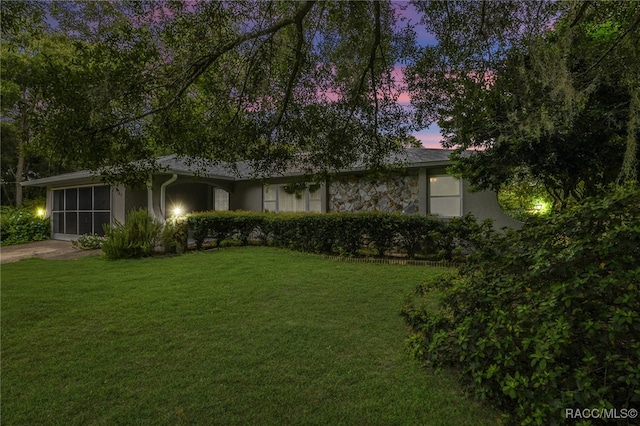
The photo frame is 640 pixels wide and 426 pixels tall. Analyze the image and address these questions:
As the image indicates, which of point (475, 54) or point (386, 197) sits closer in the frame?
point (475, 54)

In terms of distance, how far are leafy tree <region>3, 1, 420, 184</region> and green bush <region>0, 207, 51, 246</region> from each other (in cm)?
1347

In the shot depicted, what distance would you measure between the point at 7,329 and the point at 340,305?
4091mm

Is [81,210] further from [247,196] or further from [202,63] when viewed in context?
[202,63]

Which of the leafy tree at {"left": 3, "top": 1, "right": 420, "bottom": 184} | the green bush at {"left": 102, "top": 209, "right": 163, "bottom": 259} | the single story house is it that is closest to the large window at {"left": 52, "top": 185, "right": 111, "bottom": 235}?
the single story house

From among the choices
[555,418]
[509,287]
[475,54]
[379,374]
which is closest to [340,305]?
[379,374]

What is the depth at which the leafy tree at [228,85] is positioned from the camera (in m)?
3.18

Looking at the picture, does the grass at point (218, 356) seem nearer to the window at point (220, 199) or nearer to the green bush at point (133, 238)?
the green bush at point (133, 238)

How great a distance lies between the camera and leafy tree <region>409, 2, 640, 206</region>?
427 cm

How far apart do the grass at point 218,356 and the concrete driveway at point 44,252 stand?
4.28 metres

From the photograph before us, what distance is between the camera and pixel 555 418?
1.92 meters

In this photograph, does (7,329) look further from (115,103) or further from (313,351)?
(313,351)

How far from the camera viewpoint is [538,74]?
4.36m

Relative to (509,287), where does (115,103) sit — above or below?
above

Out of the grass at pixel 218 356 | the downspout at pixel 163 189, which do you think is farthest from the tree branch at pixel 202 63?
the downspout at pixel 163 189
